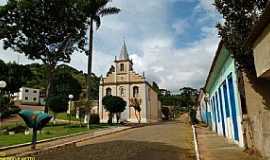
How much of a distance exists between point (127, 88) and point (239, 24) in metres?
49.7

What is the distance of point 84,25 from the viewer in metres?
33.2

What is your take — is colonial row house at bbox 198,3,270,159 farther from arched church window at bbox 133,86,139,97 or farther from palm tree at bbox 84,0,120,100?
arched church window at bbox 133,86,139,97

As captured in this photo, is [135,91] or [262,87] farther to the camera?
[135,91]

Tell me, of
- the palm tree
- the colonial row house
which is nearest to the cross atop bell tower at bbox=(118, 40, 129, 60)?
the palm tree

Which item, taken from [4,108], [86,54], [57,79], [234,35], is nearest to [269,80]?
[234,35]

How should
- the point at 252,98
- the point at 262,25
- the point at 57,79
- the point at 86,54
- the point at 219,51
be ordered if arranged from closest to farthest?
the point at 262,25 < the point at 252,98 < the point at 219,51 < the point at 86,54 < the point at 57,79

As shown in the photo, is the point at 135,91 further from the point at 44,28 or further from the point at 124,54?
the point at 44,28

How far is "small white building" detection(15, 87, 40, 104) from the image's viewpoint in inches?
2864

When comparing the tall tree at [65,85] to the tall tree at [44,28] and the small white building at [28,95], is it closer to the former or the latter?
the small white building at [28,95]

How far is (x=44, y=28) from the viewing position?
103ft

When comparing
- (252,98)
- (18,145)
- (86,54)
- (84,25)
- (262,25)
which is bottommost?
(18,145)

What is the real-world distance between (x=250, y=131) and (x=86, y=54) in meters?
25.5

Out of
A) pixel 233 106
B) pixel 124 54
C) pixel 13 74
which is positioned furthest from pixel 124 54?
pixel 233 106

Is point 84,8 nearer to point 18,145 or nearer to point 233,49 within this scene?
point 18,145
